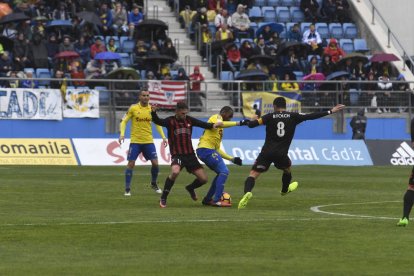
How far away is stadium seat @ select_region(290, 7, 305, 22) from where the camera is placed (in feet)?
184

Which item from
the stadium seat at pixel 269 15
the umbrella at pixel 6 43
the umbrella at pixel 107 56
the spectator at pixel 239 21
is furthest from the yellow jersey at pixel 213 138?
the stadium seat at pixel 269 15

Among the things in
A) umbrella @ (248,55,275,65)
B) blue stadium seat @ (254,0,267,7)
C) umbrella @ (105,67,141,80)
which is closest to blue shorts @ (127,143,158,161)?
umbrella @ (105,67,141,80)

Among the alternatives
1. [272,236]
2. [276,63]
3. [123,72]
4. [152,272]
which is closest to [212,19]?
[276,63]

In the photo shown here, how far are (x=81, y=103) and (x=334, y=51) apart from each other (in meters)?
12.0

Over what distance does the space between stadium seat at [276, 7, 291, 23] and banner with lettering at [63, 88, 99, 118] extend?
1238 centimetres

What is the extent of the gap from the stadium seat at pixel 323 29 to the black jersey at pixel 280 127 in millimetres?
30523

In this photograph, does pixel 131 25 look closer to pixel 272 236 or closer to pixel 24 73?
pixel 24 73

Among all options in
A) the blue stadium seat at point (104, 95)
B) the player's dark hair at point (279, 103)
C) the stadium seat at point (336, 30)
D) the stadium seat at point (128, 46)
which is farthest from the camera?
the stadium seat at point (336, 30)

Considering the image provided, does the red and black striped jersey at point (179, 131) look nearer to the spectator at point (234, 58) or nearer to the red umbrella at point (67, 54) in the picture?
the red umbrella at point (67, 54)

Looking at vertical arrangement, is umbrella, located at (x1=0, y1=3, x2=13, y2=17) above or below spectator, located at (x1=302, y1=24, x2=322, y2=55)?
above

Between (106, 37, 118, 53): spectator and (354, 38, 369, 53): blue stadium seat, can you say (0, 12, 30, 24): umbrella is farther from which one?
(354, 38, 369, 53): blue stadium seat

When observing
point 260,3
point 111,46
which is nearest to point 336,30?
point 260,3

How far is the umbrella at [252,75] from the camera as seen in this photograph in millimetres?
48625

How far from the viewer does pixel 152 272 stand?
14.8 metres
